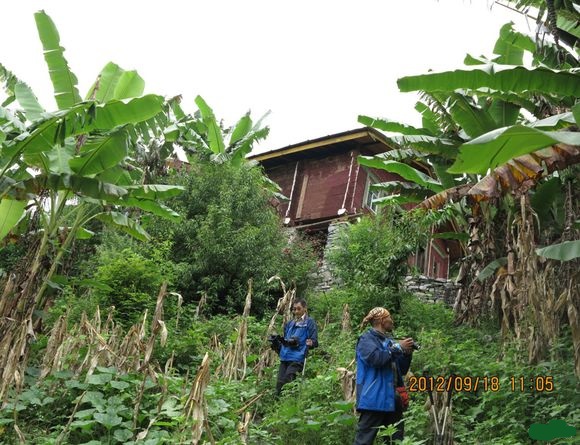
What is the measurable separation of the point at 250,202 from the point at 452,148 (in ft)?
16.3

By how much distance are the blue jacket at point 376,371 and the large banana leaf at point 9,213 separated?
17.5ft

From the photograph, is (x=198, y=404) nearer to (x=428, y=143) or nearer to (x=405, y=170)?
(x=428, y=143)

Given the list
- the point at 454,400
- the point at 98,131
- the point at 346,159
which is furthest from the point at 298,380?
the point at 346,159

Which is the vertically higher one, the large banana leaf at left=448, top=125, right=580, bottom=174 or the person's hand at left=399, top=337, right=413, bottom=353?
the large banana leaf at left=448, top=125, right=580, bottom=174

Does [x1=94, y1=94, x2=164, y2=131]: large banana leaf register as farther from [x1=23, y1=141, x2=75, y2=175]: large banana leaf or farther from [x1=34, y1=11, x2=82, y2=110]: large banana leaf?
[x1=34, y1=11, x2=82, y2=110]: large banana leaf

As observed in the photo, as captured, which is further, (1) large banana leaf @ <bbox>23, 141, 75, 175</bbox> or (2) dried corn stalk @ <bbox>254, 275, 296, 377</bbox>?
(2) dried corn stalk @ <bbox>254, 275, 296, 377</bbox>

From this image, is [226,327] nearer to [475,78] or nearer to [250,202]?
[250,202]

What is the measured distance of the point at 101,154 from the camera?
827 cm

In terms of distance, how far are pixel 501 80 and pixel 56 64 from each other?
5631 mm

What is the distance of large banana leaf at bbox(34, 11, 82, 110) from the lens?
28.0ft

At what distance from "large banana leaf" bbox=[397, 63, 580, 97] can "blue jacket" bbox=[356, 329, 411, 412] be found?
2679 mm

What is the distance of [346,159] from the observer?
18.6 meters

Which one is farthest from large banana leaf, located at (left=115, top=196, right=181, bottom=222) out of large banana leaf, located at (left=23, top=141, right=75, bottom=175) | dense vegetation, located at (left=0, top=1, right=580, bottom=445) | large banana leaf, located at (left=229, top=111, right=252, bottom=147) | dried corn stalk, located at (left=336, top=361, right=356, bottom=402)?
large banana leaf, located at (left=229, top=111, right=252, bottom=147)
